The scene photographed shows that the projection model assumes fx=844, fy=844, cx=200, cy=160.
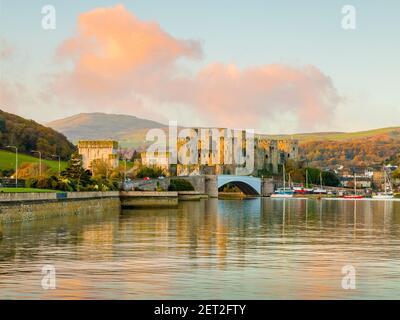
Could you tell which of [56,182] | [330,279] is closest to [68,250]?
[330,279]

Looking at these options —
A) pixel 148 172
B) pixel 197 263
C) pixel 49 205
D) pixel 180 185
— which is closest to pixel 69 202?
pixel 49 205

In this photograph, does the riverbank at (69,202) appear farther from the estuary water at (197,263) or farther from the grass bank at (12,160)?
the grass bank at (12,160)

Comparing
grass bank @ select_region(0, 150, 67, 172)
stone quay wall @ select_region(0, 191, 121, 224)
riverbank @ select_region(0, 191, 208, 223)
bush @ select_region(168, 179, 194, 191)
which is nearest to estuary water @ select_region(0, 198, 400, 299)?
stone quay wall @ select_region(0, 191, 121, 224)

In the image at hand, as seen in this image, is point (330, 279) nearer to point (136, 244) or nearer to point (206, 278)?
point (206, 278)

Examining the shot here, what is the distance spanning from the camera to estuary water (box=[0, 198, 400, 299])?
96.4 feet

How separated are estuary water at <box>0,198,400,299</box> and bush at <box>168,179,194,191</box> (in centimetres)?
11424

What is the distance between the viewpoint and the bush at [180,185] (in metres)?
177

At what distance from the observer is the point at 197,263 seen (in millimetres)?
37688

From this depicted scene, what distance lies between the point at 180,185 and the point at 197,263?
14550cm

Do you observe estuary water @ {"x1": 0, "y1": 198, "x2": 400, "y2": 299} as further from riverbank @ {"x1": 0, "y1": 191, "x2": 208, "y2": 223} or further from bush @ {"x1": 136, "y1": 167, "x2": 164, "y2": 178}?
bush @ {"x1": 136, "y1": 167, "x2": 164, "y2": 178}

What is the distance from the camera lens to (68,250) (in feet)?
143

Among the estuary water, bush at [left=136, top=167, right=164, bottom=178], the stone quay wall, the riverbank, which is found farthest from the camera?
bush at [left=136, top=167, right=164, bottom=178]
